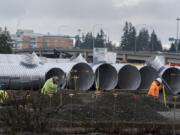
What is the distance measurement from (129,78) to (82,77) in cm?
402

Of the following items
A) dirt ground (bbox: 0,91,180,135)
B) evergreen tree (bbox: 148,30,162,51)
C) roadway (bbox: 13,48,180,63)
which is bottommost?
dirt ground (bbox: 0,91,180,135)

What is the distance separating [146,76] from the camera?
2866cm

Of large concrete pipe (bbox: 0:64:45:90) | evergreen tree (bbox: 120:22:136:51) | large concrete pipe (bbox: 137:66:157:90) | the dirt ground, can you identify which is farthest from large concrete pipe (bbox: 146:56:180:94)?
evergreen tree (bbox: 120:22:136:51)

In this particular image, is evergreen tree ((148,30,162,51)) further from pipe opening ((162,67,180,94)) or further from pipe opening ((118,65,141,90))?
pipe opening ((118,65,141,90))

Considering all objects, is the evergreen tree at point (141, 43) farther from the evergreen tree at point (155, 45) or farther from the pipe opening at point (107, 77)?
the pipe opening at point (107, 77)

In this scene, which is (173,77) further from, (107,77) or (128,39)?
(128,39)

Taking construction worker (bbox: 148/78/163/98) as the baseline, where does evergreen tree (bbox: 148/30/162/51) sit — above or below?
above

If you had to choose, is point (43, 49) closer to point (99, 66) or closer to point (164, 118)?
point (99, 66)

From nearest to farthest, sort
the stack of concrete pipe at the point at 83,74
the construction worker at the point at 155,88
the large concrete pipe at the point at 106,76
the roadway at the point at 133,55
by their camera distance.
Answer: the construction worker at the point at 155,88, the stack of concrete pipe at the point at 83,74, the large concrete pipe at the point at 106,76, the roadway at the point at 133,55

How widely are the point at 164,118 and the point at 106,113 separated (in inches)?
88.1

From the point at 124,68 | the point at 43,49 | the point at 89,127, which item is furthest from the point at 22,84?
the point at 43,49

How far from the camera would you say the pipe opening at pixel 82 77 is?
24688mm

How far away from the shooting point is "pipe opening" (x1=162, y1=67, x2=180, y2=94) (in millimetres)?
27875

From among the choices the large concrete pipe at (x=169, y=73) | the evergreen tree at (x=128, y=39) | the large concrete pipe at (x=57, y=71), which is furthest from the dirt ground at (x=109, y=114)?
the evergreen tree at (x=128, y=39)
